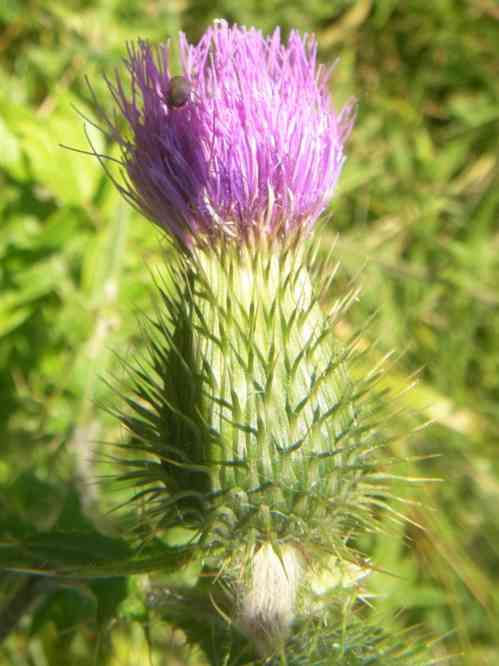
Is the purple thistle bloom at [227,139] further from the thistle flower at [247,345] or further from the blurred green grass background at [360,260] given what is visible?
the blurred green grass background at [360,260]

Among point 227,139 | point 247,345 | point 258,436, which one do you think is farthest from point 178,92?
point 258,436

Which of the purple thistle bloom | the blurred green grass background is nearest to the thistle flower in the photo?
the purple thistle bloom

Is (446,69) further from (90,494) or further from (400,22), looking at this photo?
(90,494)

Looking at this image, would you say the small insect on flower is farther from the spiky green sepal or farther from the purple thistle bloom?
the spiky green sepal

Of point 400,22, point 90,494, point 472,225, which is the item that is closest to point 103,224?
point 90,494

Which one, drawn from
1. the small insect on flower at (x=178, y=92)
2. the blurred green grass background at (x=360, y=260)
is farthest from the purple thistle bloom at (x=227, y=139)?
the blurred green grass background at (x=360, y=260)

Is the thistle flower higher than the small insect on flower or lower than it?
lower

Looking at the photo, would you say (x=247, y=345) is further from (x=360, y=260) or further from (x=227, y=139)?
(x=360, y=260)
